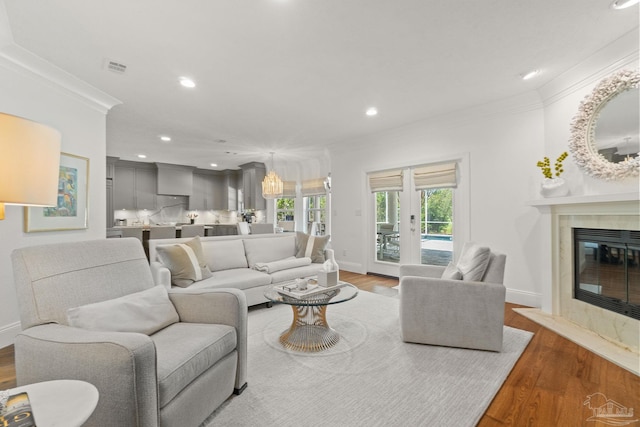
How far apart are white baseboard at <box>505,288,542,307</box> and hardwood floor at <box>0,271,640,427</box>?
91 cm

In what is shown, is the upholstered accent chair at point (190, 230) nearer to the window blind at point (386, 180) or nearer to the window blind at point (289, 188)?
the window blind at point (289, 188)

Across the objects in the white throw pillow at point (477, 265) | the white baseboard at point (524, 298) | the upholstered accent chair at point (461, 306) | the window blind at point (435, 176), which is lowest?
the white baseboard at point (524, 298)

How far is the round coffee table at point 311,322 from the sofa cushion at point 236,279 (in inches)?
27.6

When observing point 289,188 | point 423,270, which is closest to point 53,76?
point 423,270

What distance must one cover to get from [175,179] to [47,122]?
16.9ft

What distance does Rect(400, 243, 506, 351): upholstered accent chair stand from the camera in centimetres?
234

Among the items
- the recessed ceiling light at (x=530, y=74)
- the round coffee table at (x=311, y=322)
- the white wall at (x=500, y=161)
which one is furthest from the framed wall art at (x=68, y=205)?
the recessed ceiling light at (x=530, y=74)

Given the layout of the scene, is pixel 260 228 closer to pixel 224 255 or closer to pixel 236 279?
pixel 224 255

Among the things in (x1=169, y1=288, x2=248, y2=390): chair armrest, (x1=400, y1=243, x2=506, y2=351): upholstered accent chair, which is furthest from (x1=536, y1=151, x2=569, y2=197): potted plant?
(x1=169, y1=288, x2=248, y2=390): chair armrest

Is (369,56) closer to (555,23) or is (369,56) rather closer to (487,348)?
(555,23)

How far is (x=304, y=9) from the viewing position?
6.57 feet

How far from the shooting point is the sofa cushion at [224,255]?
347 centimetres

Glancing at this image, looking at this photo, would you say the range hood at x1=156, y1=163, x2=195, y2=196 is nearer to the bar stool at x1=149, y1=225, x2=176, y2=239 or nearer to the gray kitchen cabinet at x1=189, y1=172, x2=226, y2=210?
the gray kitchen cabinet at x1=189, y1=172, x2=226, y2=210

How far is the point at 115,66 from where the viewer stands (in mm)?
2748
